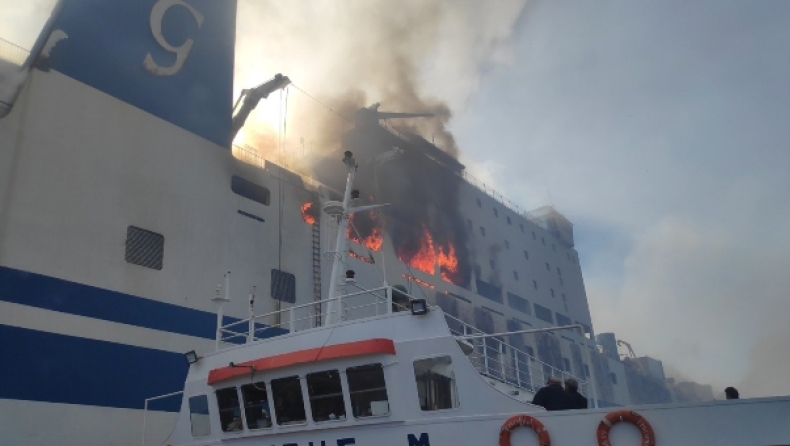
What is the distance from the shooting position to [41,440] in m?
15.0

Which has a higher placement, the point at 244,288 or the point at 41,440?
the point at 244,288

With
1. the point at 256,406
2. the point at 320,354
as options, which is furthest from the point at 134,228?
the point at 320,354

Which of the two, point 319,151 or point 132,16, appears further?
point 319,151

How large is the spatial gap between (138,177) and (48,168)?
2.82 meters

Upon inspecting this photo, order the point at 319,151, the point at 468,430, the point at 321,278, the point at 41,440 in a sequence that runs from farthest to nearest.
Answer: the point at 319,151 < the point at 321,278 < the point at 41,440 < the point at 468,430

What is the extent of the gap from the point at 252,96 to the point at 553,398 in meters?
20.8

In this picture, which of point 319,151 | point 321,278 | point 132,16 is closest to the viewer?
point 132,16

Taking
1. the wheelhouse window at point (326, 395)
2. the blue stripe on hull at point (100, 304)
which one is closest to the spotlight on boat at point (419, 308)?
the wheelhouse window at point (326, 395)

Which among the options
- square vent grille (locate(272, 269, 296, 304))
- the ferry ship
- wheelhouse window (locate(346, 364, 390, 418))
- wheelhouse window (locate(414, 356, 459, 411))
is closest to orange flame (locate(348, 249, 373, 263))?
the ferry ship

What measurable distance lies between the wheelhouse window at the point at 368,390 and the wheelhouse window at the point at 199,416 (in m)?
3.30

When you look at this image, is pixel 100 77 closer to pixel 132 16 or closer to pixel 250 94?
pixel 132 16

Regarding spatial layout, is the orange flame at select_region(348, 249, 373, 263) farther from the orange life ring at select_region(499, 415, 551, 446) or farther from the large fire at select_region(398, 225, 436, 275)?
the orange life ring at select_region(499, 415, 551, 446)

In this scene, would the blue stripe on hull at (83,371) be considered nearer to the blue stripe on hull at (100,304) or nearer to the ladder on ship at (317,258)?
the blue stripe on hull at (100,304)

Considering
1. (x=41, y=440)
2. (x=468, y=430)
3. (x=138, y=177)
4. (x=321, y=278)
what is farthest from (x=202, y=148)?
(x=468, y=430)
